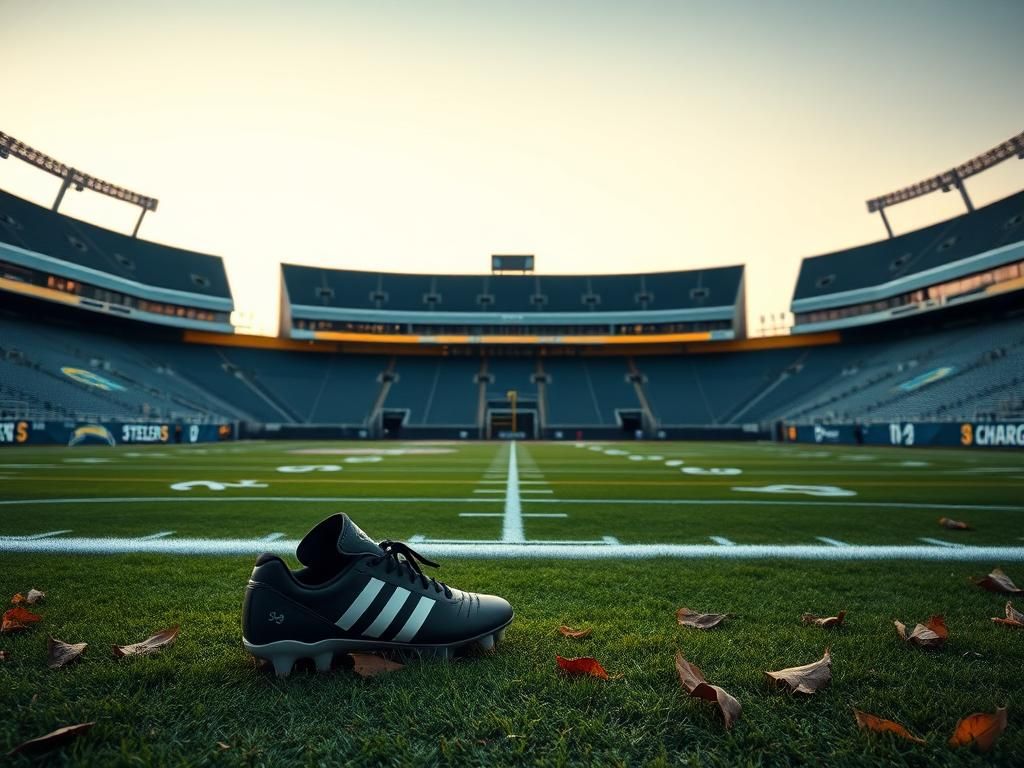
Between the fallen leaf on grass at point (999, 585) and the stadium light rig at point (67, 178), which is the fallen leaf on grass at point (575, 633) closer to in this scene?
the fallen leaf on grass at point (999, 585)

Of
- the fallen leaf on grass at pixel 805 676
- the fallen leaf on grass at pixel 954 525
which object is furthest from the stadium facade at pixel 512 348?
the fallen leaf on grass at pixel 805 676

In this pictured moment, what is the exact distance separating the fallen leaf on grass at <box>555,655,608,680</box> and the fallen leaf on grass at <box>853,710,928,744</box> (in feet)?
1.83

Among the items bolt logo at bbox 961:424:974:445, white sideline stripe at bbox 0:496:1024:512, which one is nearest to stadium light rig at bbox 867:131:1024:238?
bolt logo at bbox 961:424:974:445

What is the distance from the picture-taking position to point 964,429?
64.6 ft

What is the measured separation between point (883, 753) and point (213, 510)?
4716 mm

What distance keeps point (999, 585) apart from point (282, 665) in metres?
2.73

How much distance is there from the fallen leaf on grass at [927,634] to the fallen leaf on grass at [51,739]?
213cm

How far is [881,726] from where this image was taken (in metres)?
1.12

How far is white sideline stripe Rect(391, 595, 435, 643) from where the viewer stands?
5.03 feet

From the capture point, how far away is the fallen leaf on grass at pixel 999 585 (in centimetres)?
219

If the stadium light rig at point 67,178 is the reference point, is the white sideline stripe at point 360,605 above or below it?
below

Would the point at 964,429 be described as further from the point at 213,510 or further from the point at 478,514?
the point at 213,510

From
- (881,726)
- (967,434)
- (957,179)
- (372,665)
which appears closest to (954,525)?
(881,726)

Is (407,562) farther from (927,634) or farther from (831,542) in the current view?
(831,542)
